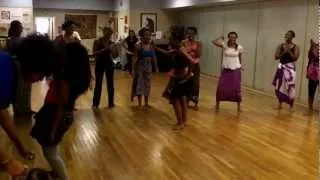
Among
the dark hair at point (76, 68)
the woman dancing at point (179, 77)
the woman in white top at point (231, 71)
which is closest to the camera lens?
the dark hair at point (76, 68)

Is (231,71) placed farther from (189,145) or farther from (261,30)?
(261,30)

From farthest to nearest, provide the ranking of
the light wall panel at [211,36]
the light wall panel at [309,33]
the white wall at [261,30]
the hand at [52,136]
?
1. the light wall panel at [211,36]
2. the white wall at [261,30]
3. the light wall panel at [309,33]
4. the hand at [52,136]

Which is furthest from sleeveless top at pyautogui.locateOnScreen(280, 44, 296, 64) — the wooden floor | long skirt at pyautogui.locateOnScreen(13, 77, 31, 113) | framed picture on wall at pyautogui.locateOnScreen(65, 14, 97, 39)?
framed picture on wall at pyautogui.locateOnScreen(65, 14, 97, 39)

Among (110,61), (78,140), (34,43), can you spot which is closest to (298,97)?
(110,61)

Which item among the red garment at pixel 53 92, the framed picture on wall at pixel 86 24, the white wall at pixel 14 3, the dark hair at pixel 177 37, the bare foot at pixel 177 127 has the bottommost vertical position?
the bare foot at pixel 177 127

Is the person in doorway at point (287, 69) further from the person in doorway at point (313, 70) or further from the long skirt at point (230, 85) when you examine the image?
the long skirt at point (230, 85)

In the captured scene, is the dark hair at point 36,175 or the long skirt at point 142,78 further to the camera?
the long skirt at point 142,78

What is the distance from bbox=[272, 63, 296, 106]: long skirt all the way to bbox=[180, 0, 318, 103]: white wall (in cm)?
91

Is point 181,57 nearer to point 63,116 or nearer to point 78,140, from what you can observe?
point 78,140

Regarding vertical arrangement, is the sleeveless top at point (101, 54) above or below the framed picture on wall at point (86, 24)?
below

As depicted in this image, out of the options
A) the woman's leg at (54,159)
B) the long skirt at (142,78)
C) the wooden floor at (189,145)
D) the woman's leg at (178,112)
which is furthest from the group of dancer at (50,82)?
the long skirt at (142,78)

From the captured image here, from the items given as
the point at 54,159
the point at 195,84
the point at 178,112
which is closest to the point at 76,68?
the point at 54,159

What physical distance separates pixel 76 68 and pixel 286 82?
5040mm

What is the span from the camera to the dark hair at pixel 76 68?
8.76ft
